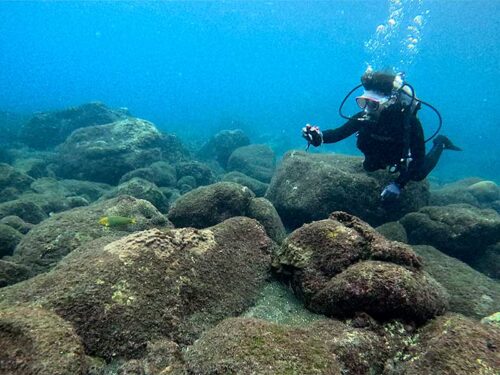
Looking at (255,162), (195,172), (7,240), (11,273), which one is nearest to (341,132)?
(11,273)

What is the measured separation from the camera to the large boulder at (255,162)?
16778mm

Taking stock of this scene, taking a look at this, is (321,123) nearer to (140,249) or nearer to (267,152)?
(267,152)

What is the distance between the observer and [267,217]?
6.66 metres

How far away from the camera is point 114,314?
2.98 meters

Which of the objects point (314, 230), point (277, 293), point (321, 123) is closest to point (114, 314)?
point (277, 293)

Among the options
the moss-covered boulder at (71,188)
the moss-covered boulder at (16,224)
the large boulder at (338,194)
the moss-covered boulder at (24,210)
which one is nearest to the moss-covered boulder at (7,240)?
the moss-covered boulder at (16,224)

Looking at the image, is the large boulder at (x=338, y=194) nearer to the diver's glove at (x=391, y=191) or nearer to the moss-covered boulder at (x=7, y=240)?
the diver's glove at (x=391, y=191)

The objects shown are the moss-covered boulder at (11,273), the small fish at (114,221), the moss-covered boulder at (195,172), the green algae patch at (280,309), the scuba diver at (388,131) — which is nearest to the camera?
the green algae patch at (280,309)

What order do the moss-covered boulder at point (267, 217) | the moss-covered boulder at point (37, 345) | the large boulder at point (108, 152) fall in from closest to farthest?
the moss-covered boulder at point (37, 345)
the moss-covered boulder at point (267, 217)
the large boulder at point (108, 152)

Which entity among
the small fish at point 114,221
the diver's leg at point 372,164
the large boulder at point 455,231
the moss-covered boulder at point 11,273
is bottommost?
the moss-covered boulder at point 11,273

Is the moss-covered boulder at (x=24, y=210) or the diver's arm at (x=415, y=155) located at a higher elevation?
the diver's arm at (x=415, y=155)

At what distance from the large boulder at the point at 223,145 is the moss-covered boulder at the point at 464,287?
715 inches

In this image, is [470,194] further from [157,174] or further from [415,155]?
[157,174]

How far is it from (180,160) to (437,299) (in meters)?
15.5
